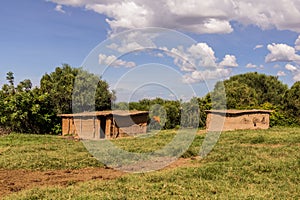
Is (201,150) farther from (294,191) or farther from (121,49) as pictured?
(294,191)

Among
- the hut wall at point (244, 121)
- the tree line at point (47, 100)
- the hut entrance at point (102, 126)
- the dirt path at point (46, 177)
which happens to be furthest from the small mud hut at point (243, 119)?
the dirt path at point (46, 177)

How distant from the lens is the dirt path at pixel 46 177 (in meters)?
9.53

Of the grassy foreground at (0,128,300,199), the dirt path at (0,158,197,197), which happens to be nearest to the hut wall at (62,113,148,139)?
the grassy foreground at (0,128,300,199)

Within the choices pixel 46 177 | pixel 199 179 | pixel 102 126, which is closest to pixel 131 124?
pixel 102 126

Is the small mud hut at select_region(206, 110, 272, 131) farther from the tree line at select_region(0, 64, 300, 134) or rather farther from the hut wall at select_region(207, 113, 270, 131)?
the tree line at select_region(0, 64, 300, 134)

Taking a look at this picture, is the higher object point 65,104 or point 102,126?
point 65,104

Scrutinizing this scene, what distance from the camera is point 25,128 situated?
32250mm

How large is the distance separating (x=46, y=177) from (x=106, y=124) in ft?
50.7

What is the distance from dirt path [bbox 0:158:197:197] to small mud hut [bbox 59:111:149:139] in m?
13.8

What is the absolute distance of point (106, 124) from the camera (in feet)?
85.5

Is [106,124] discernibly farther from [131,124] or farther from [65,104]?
[65,104]

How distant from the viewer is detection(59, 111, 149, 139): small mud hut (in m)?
25.9

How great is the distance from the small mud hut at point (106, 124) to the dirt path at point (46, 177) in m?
13.8

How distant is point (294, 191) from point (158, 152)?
7507mm
